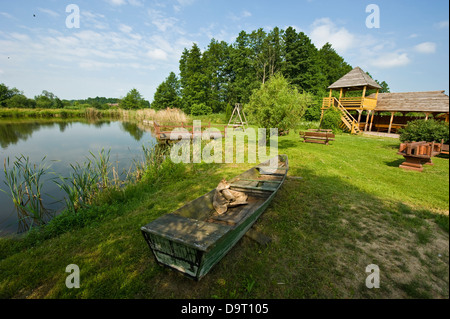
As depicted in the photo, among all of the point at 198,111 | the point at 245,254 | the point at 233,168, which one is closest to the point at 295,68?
the point at 198,111

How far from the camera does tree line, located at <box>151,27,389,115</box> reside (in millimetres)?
38750

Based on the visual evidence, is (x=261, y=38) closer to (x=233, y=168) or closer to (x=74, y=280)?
(x=233, y=168)

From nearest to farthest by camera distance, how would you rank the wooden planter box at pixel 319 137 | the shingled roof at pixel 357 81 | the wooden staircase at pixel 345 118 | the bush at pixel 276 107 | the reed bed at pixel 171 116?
the bush at pixel 276 107
the wooden planter box at pixel 319 137
the shingled roof at pixel 357 81
the wooden staircase at pixel 345 118
the reed bed at pixel 171 116

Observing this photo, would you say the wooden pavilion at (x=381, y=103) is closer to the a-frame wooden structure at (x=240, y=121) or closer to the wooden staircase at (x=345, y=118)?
the wooden staircase at (x=345, y=118)

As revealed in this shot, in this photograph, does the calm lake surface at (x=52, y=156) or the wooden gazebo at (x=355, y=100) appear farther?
the wooden gazebo at (x=355, y=100)

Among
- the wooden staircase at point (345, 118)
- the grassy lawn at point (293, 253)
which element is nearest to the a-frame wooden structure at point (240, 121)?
the wooden staircase at point (345, 118)

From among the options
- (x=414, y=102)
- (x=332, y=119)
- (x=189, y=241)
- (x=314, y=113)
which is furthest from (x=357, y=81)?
(x=189, y=241)

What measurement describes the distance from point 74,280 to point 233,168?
7.45 meters

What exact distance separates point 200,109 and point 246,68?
1395 centimetres

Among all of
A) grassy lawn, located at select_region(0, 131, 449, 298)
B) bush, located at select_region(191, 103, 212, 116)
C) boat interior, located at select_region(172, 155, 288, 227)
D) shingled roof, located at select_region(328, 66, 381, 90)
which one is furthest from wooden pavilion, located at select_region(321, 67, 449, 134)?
bush, located at select_region(191, 103, 212, 116)

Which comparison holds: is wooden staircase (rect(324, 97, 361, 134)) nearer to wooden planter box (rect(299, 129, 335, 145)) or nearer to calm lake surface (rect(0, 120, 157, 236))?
wooden planter box (rect(299, 129, 335, 145))

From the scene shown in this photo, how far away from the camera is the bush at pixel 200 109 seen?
40.3 meters

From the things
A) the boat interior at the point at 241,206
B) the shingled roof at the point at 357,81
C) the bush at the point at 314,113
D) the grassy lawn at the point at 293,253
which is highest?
the shingled roof at the point at 357,81

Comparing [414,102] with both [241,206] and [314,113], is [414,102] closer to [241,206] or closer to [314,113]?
[314,113]
